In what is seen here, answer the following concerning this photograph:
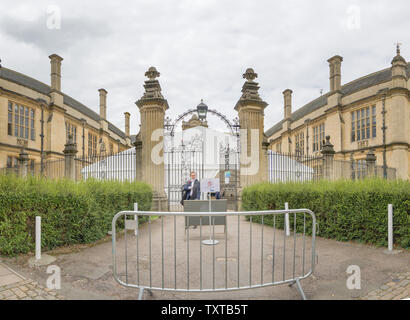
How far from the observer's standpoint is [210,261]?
498 cm

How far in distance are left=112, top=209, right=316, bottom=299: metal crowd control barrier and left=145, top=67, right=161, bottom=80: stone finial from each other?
28.1ft

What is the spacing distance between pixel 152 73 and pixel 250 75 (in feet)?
17.0

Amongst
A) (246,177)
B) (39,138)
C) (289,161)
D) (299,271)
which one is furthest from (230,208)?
(39,138)

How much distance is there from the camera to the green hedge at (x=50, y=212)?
16.6 ft

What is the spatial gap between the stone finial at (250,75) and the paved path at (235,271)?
9559mm

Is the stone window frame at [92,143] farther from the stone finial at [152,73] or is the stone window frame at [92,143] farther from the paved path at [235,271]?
the paved path at [235,271]

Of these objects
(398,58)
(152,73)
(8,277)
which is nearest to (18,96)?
(152,73)

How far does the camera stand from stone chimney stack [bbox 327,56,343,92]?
2641 centimetres

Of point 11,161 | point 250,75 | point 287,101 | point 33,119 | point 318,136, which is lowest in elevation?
point 11,161

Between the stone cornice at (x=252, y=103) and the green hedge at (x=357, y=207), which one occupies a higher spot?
the stone cornice at (x=252, y=103)

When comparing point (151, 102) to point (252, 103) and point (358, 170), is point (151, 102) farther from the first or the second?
point (358, 170)

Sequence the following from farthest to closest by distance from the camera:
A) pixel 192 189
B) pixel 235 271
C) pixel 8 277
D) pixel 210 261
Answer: pixel 192 189
pixel 210 261
pixel 235 271
pixel 8 277

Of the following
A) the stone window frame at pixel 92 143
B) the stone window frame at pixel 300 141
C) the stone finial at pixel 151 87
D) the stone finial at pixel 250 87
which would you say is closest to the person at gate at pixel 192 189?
the stone finial at pixel 151 87

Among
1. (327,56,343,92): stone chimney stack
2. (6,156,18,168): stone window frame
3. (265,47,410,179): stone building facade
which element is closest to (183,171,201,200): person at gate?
(265,47,410,179): stone building facade
